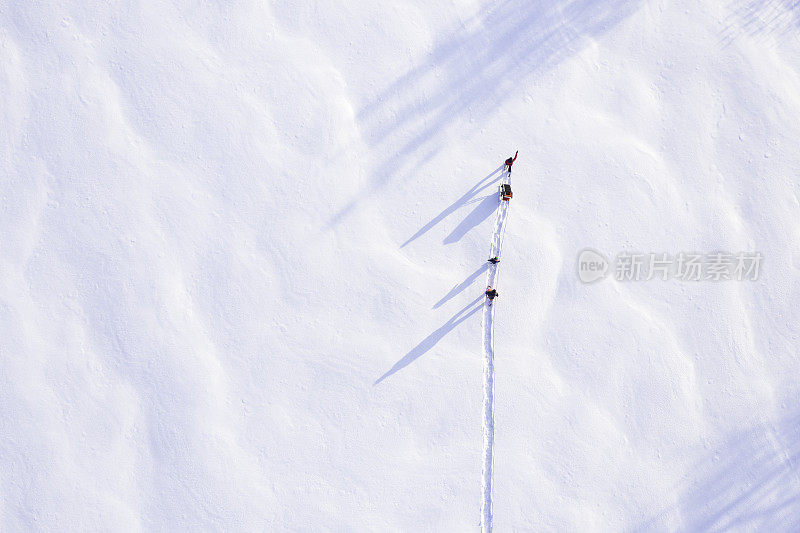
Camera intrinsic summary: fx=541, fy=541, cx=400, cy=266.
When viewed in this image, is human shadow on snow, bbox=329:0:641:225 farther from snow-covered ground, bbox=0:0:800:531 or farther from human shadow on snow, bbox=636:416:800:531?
human shadow on snow, bbox=636:416:800:531

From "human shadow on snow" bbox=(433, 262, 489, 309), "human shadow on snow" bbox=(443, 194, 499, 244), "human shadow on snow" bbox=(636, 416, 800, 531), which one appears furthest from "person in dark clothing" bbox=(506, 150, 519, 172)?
"human shadow on snow" bbox=(636, 416, 800, 531)

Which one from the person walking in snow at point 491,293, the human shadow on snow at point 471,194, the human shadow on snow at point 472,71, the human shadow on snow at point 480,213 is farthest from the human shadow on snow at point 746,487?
the human shadow on snow at point 472,71

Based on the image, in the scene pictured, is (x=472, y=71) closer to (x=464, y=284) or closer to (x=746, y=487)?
(x=464, y=284)

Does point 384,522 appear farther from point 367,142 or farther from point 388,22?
point 388,22

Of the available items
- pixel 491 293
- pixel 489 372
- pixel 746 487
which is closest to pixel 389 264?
pixel 491 293

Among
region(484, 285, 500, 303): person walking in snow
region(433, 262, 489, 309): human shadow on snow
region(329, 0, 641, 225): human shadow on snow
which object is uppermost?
region(329, 0, 641, 225): human shadow on snow

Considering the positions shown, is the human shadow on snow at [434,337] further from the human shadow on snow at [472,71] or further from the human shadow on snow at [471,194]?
the human shadow on snow at [472,71]
